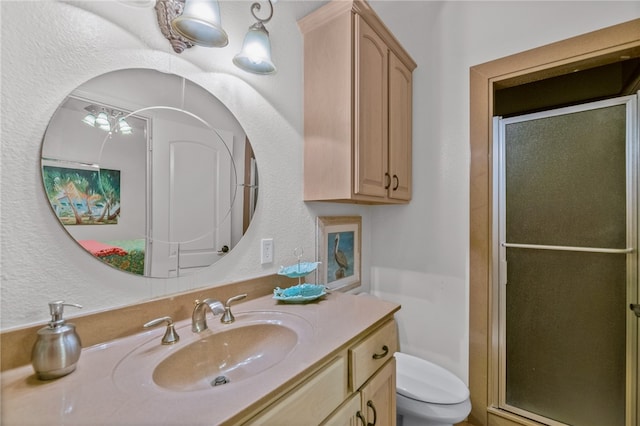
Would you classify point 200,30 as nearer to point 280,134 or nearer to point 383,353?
point 280,134

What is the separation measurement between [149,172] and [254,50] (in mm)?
578

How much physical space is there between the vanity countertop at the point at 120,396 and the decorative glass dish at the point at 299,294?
31 cm

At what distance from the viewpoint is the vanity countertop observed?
1.51 feet

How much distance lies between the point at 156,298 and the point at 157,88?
67 cm

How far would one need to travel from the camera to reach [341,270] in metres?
1.67

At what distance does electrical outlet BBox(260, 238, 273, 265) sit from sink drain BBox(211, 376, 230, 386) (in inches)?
18.6

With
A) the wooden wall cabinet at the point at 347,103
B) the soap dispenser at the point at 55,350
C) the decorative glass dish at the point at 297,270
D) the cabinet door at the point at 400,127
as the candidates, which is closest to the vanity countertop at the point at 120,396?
the soap dispenser at the point at 55,350

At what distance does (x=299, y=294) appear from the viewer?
3.64 ft

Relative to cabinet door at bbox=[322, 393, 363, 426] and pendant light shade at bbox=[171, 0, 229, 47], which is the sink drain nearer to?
cabinet door at bbox=[322, 393, 363, 426]

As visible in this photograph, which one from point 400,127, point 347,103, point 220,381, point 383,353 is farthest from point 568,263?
point 220,381

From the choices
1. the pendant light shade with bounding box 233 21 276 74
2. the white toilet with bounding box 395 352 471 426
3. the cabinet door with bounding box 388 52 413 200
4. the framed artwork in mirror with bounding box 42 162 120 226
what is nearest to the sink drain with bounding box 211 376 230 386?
the framed artwork in mirror with bounding box 42 162 120 226

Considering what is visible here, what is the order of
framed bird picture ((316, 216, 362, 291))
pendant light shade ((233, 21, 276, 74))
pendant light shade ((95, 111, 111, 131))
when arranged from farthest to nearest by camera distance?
1. framed bird picture ((316, 216, 362, 291))
2. pendant light shade ((233, 21, 276, 74))
3. pendant light shade ((95, 111, 111, 131))

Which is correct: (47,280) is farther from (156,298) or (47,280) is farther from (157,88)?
(157,88)

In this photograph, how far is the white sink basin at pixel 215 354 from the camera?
0.64 meters
